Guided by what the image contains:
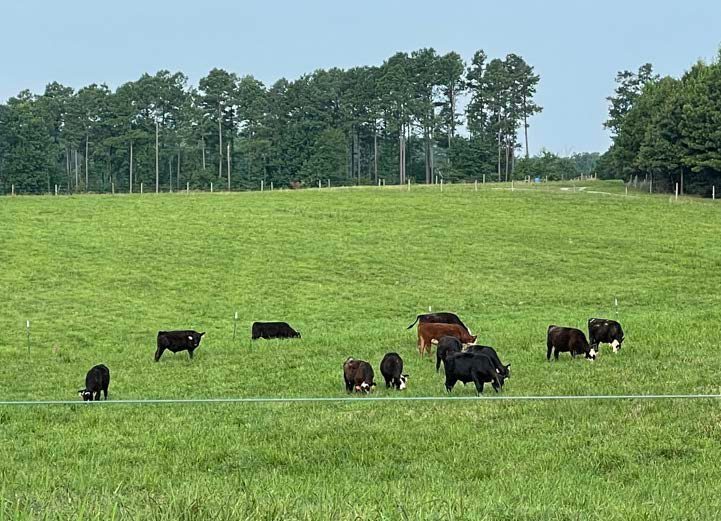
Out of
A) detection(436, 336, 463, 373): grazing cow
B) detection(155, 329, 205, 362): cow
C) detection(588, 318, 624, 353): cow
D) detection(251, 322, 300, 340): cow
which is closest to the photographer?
detection(436, 336, 463, 373): grazing cow

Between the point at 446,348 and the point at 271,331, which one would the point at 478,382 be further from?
the point at 271,331

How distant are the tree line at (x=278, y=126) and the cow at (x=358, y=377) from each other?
88.6 metres

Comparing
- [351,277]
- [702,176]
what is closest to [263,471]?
[351,277]

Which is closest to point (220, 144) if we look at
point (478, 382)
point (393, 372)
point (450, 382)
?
point (393, 372)

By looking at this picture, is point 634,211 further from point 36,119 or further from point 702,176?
point 36,119

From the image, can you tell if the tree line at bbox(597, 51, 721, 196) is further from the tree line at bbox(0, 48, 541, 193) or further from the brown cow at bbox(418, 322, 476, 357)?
the brown cow at bbox(418, 322, 476, 357)

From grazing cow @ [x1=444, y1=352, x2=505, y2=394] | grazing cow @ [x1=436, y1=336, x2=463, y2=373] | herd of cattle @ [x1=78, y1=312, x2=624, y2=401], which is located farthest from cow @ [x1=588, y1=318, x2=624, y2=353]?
Result: grazing cow @ [x1=444, y1=352, x2=505, y2=394]

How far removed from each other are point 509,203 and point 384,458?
5167 cm

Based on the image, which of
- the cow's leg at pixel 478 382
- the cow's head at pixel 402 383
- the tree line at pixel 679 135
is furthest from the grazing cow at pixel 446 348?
the tree line at pixel 679 135

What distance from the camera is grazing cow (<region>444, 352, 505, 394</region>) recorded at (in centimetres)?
1220

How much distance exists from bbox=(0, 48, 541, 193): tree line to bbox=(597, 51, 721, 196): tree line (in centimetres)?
2982

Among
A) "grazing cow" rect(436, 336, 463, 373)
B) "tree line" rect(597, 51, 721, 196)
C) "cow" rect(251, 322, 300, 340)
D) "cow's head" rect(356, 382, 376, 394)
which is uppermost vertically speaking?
"tree line" rect(597, 51, 721, 196)

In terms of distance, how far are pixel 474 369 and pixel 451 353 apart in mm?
2384

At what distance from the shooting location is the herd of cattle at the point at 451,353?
12.3m
